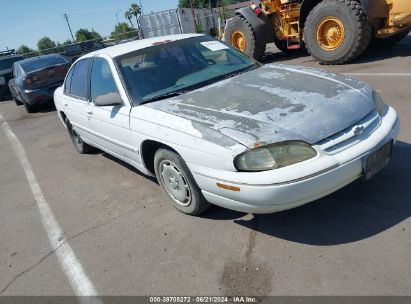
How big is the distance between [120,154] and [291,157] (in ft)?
7.12

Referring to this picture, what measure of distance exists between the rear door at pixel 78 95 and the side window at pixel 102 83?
0.20 m

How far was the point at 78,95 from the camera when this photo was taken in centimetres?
503

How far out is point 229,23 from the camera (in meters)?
10.8

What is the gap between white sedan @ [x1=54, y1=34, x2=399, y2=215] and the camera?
9.07ft

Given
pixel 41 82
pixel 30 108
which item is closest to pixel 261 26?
pixel 41 82

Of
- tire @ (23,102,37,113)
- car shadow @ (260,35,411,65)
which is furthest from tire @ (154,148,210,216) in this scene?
tire @ (23,102,37,113)

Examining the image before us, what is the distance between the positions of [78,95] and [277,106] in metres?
2.87

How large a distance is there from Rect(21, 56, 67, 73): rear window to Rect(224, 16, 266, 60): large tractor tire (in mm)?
4617

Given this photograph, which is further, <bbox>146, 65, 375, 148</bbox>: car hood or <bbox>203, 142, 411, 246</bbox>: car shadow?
<bbox>203, 142, 411, 246</bbox>: car shadow

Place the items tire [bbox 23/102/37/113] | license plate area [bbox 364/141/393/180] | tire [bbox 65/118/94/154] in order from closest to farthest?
license plate area [bbox 364/141/393/180] < tire [bbox 65/118/94/154] < tire [bbox 23/102/37/113]

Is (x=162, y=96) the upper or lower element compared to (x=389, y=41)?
upper

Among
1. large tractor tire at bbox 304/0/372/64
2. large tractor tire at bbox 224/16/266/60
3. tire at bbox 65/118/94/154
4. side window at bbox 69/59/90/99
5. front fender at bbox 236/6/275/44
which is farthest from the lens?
large tractor tire at bbox 224/16/266/60

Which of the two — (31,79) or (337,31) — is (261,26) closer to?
(337,31)

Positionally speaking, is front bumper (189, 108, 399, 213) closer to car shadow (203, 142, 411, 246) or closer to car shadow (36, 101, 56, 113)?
car shadow (203, 142, 411, 246)
